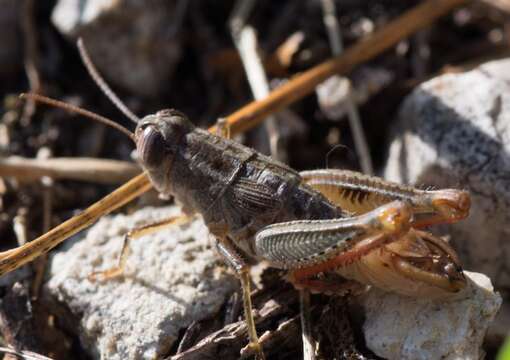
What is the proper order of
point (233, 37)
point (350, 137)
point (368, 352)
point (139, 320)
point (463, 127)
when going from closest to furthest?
1. point (368, 352)
2. point (139, 320)
3. point (463, 127)
4. point (350, 137)
5. point (233, 37)

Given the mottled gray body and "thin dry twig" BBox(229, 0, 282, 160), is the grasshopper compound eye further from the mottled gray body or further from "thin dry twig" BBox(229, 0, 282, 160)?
"thin dry twig" BBox(229, 0, 282, 160)

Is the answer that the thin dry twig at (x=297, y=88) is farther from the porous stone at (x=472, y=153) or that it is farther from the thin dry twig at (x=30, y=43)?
the thin dry twig at (x=30, y=43)

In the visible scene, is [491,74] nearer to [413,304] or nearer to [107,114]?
[413,304]

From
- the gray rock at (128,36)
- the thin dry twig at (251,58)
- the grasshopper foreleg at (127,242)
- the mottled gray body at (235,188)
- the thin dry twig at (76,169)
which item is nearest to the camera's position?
the mottled gray body at (235,188)

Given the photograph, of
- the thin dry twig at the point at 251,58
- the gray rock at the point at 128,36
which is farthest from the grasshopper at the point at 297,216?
the gray rock at the point at 128,36

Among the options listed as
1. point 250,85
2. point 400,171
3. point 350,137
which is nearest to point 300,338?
point 400,171

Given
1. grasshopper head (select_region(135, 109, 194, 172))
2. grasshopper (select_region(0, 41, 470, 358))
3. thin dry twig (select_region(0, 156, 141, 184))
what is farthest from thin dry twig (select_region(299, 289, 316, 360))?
thin dry twig (select_region(0, 156, 141, 184))

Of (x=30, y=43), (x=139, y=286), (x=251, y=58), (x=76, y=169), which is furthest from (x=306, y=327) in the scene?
(x=30, y=43)
